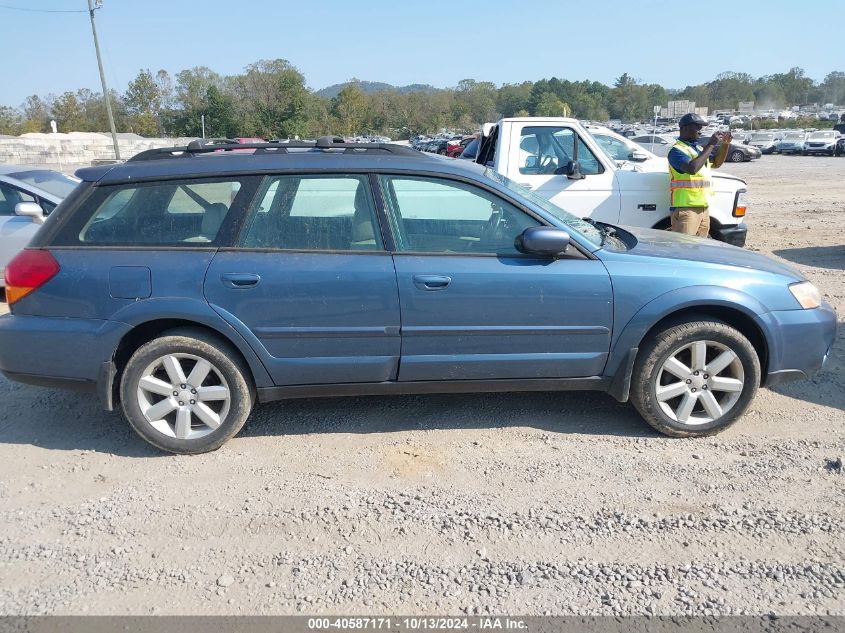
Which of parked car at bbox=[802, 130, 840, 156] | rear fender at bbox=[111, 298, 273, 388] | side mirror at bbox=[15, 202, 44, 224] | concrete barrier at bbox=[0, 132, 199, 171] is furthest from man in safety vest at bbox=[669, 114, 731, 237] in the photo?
parked car at bbox=[802, 130, 840, 156]

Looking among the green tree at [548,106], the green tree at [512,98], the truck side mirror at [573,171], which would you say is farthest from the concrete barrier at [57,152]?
the green tree at [512,98]

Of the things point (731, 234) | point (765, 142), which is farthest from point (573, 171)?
point (765, 142)

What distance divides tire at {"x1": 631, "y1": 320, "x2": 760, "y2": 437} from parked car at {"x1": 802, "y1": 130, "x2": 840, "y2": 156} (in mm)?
39521

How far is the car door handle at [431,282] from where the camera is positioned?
3.62 meters

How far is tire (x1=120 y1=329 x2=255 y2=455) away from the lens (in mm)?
3650

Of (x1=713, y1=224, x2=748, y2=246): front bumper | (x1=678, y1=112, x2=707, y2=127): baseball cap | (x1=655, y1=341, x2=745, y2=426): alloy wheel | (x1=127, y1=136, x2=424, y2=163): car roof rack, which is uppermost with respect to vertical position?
(x1=678, y1=112, x2=707, y2=127): baseball cap

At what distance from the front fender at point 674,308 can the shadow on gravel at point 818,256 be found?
5.42 meters

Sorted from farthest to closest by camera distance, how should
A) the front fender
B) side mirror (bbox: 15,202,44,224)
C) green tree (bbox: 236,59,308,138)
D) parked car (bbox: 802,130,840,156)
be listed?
green tree (bbox: 236,59,308,138), parked car (bbox: 802,130,840,156), side mirror (bbox: 15,202,44,224), the front fender

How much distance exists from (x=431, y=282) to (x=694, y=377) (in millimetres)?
1617

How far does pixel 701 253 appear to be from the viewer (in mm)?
3984

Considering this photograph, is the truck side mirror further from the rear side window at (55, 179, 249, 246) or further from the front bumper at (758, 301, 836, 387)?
the rear side window at (55, 179, 249, 246)

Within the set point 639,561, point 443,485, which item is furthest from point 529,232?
point 639,561

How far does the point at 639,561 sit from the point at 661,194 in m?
5.17

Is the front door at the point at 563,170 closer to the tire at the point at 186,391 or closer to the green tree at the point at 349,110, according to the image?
the tire at the point at 186,391
